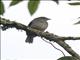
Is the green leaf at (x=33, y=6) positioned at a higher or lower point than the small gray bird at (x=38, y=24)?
higher

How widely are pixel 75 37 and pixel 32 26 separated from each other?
7cm

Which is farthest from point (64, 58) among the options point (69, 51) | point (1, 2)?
point (1, 2)

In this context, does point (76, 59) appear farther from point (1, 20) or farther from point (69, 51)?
point (1, 20)

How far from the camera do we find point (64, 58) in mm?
310

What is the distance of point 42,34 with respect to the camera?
1.01ft

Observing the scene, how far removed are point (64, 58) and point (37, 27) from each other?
0.20 ft

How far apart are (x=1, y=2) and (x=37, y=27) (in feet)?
0.23

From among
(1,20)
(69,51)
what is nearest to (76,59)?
(69,51)

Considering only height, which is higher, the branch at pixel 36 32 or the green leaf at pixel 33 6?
the green leaf at pixel 33 6

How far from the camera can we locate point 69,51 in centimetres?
30

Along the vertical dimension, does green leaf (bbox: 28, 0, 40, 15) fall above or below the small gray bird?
above

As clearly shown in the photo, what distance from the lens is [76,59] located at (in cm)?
30

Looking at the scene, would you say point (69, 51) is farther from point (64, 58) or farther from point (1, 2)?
point (1, 2)

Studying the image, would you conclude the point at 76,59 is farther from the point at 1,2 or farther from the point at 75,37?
the point at 1,2
